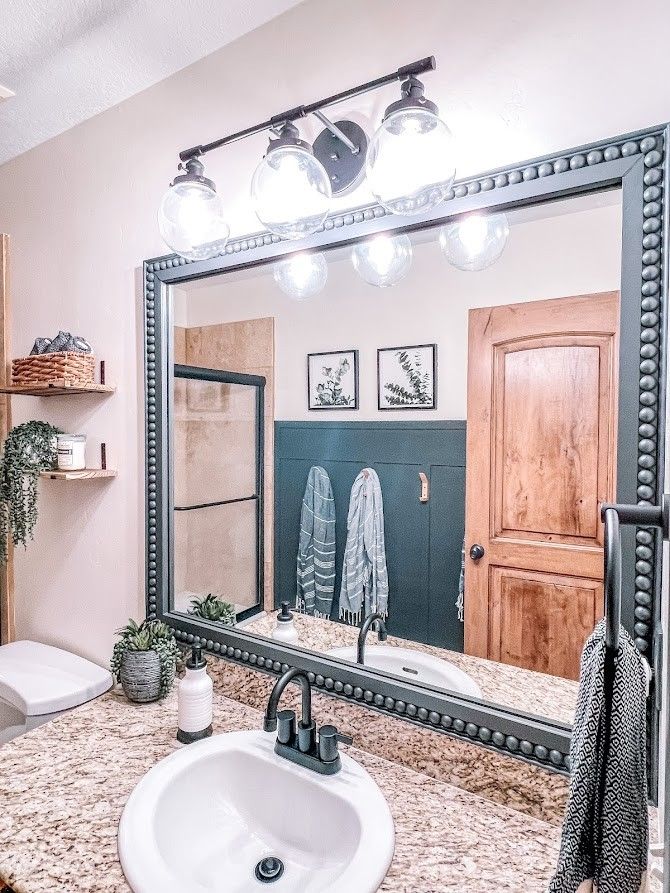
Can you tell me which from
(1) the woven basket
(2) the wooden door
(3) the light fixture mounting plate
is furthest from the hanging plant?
(2) the wooden door

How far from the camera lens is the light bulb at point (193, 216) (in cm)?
113

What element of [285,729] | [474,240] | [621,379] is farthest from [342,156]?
[285,729]

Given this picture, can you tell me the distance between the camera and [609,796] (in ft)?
1.68

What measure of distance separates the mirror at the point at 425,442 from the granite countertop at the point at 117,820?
7.1 inches

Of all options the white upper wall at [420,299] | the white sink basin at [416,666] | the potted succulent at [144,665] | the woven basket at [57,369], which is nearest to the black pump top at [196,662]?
the potted succulent at [144,665]

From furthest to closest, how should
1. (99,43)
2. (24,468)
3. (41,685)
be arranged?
1. (24,468)
2. (41,685)
3. (99,43)

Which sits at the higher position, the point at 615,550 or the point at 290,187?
the point at 290,187

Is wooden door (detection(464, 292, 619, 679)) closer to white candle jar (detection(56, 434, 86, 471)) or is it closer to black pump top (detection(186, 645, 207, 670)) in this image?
black pump top (detection(186, 645, 207, 670))

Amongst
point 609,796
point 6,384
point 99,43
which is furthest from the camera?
point 6,384

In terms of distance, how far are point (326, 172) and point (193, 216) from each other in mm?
314

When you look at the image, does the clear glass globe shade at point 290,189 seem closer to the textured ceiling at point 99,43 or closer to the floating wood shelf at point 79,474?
the textured ceiling at point 99,43

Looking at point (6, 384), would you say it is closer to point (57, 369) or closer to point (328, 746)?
point (57, 369)

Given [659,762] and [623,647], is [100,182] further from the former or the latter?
[659,762]

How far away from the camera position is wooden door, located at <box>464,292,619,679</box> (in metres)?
0.84
